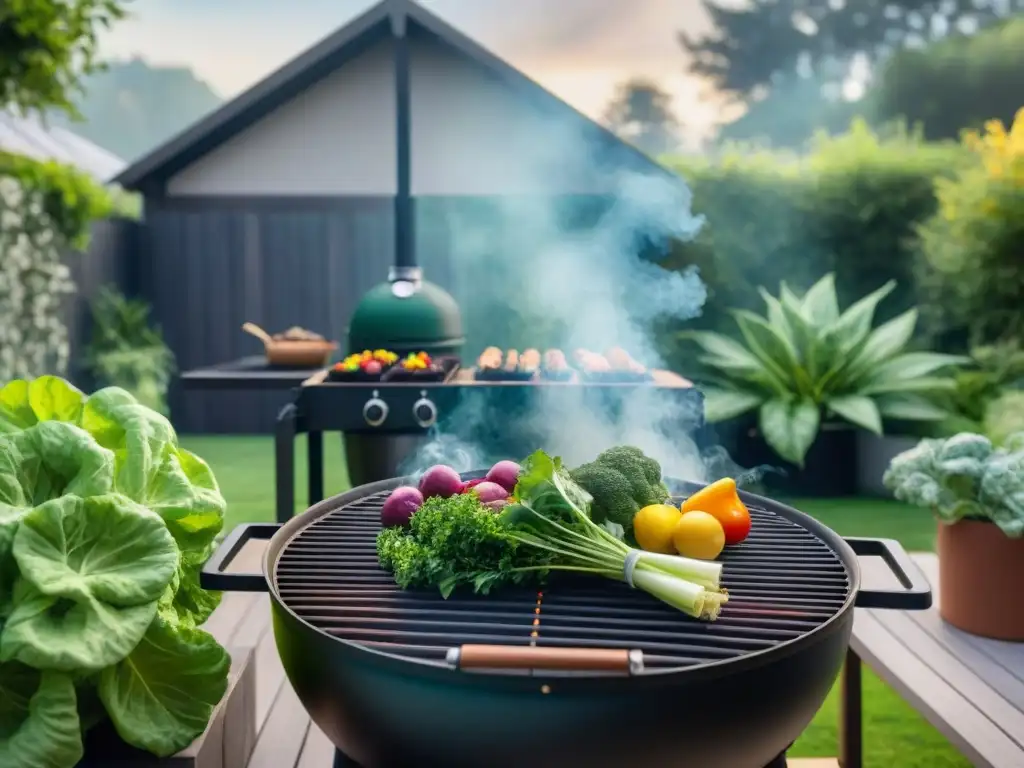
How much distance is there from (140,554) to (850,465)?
5297mm

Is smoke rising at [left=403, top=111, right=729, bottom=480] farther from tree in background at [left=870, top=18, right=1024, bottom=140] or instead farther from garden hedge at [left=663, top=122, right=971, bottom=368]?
tree in background at [left=870, top=18, right=1024, bottom=140]

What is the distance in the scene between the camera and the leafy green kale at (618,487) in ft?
5.58

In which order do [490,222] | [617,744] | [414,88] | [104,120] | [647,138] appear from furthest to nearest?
1. [104,120]
2. [647,138]
3. [414,88]
4. [490,222]
5. [617,744]

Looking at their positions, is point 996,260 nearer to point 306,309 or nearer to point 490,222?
point 490,222

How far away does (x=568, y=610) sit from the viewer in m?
1.43

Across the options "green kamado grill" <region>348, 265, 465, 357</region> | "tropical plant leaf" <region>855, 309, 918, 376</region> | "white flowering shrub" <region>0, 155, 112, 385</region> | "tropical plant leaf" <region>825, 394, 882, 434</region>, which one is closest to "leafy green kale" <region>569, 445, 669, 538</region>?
"green kamado grill" <region>348, 265, 465, 357</region>

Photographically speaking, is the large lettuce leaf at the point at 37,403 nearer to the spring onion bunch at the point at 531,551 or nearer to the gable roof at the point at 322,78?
the spring onion bunch at the point at 531,551

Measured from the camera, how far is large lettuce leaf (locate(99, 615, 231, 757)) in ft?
4.67

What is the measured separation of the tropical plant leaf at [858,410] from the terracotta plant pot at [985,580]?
312 centimetres

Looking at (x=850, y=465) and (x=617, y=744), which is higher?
(x=617, y=744)

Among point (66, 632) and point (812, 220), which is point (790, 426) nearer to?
point (812, 220)

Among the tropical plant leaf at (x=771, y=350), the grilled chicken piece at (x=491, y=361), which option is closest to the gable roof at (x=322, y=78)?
the tropical plant leaf at (x=771, y=350)

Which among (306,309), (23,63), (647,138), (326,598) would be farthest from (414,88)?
(647,138)

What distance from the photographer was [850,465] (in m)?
5.91
